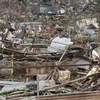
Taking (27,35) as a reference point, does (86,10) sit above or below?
above

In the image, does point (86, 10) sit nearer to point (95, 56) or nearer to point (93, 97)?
point (95, 56)

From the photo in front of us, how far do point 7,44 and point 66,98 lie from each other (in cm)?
731

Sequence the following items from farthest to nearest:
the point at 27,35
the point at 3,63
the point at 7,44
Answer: the point at 27,35 → the point at 7,44 → the point at 3,63

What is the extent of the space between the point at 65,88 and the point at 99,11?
20.5m

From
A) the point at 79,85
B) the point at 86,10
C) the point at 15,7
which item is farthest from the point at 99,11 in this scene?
the point at 79,85

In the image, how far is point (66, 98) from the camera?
499cm

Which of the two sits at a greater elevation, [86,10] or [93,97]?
[86,10]

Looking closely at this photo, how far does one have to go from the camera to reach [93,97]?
16.5 feet

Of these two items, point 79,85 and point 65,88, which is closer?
point 65,88

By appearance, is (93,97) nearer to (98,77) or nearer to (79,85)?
(79,85)

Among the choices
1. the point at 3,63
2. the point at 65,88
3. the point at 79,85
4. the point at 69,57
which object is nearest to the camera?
the point at 65,88

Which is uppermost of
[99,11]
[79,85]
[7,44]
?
[99,11]

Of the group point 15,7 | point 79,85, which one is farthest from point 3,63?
point 15,7

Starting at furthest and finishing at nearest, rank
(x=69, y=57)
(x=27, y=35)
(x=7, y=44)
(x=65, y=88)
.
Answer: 1. (x=27, y=35)
2. (x=7, y=44)
3. (x=69, y=57)
4. (x=65, y=88)
